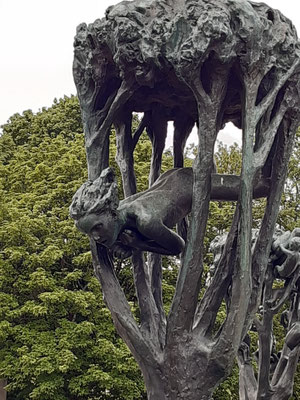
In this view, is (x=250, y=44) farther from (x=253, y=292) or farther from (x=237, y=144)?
(x=237, y=144)

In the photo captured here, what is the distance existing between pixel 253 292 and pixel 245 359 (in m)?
2.69

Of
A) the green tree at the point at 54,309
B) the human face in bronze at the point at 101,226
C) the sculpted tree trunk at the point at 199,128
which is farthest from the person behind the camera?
the green tree at the point at 54,309

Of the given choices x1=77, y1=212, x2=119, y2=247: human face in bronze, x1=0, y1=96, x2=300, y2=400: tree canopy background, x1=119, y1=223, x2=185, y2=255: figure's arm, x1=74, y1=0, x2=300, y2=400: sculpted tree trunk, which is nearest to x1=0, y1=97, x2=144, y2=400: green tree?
x1=0, y1=96, x2=300, y2=400: tree canopy background

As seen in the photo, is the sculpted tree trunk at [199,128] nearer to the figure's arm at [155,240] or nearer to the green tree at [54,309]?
the figure's arm at [155,240]

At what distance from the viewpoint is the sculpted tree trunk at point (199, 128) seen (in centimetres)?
662

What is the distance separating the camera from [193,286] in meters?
6.65

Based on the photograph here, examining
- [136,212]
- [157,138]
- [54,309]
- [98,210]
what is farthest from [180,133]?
[54,309]

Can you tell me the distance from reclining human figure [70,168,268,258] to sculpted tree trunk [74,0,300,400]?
0.03 meters

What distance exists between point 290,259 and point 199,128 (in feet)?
10.4

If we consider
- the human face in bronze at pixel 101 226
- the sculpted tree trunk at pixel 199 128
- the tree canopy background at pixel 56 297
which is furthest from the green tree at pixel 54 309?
the human face in bronze at pixel 101 226

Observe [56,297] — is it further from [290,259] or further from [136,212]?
[136,212]

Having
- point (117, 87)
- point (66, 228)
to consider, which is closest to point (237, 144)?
point (66, 228)

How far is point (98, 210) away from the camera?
6.52m

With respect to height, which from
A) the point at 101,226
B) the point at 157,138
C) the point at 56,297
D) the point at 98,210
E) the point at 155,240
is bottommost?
the point at 56,297
